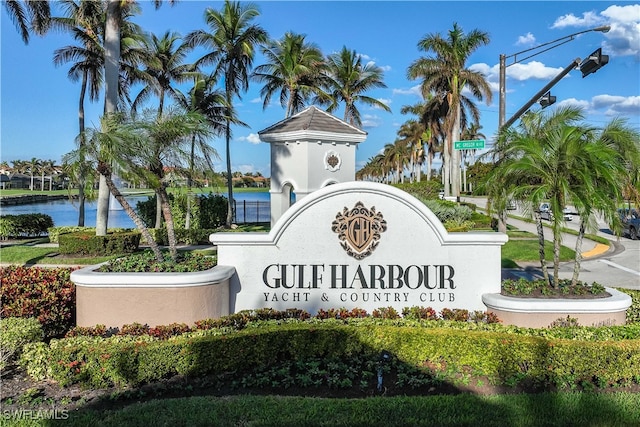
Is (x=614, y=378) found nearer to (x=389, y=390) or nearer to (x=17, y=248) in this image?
(x=389, y=390)

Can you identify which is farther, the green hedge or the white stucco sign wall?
the green hedge

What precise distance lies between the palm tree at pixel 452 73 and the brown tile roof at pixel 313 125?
2077 centimetres

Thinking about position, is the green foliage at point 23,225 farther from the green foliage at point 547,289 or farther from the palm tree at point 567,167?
the green foliage at point 547,289

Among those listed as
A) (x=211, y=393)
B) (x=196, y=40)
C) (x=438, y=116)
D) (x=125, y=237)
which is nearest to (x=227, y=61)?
(x=196, y=40)

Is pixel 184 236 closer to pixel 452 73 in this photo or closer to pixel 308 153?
pixel 308 153

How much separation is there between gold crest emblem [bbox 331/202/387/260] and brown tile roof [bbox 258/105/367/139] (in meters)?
4.37

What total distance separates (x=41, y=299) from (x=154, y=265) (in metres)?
1.80

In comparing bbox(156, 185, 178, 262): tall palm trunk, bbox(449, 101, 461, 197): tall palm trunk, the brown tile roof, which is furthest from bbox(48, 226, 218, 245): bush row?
Result: bbox(449, 101, 461, 197): tall palm trunk

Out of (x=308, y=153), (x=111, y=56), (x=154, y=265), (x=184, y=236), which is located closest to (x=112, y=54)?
(x=111, y=56)

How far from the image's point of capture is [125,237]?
1648 centimetres

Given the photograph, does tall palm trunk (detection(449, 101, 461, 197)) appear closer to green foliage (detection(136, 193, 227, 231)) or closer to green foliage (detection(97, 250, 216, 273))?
green foliage (detection(136, 193, 227, 231))

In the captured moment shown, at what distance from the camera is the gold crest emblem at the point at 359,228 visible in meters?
7.72

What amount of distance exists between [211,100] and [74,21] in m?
7.96

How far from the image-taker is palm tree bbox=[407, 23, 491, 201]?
3138 centimetres
